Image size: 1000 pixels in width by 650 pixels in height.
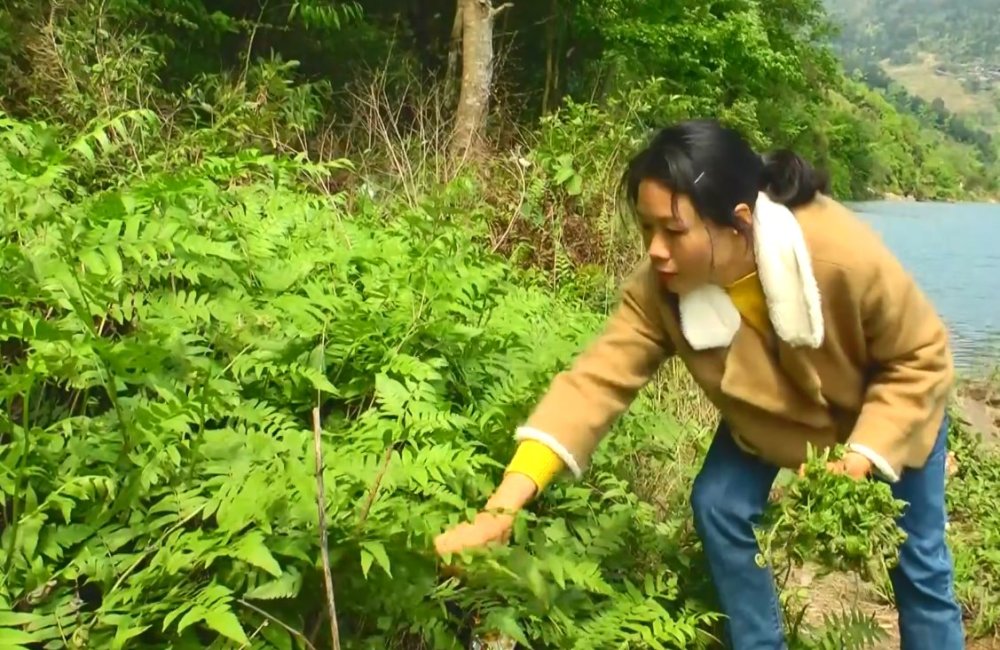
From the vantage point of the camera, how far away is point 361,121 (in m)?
7.11

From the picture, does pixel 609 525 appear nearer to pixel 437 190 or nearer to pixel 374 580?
pixel 374 580

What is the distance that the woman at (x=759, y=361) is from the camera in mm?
2379

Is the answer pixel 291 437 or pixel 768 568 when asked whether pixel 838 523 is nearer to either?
pixel 768 568

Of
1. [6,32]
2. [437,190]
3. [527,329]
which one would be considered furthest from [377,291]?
[6,32]

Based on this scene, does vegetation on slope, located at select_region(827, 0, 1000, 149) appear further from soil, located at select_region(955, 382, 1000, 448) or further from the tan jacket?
the tan jacket

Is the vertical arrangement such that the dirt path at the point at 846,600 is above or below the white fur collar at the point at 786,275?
below

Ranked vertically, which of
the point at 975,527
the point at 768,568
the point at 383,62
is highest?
the point at 768,568

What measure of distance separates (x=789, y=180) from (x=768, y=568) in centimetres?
102

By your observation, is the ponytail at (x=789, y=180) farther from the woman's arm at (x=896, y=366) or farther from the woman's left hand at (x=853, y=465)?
the woman's left hand at (x=853, y=465)

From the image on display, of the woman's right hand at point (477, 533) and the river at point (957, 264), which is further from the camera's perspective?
the river at point (957, 264)

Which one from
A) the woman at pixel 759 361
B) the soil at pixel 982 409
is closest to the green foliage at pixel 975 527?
the soil at pixel 982 409

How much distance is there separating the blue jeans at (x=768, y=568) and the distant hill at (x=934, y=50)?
14.3 m

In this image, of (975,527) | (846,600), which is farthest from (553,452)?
(975,527)

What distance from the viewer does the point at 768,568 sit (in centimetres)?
266
